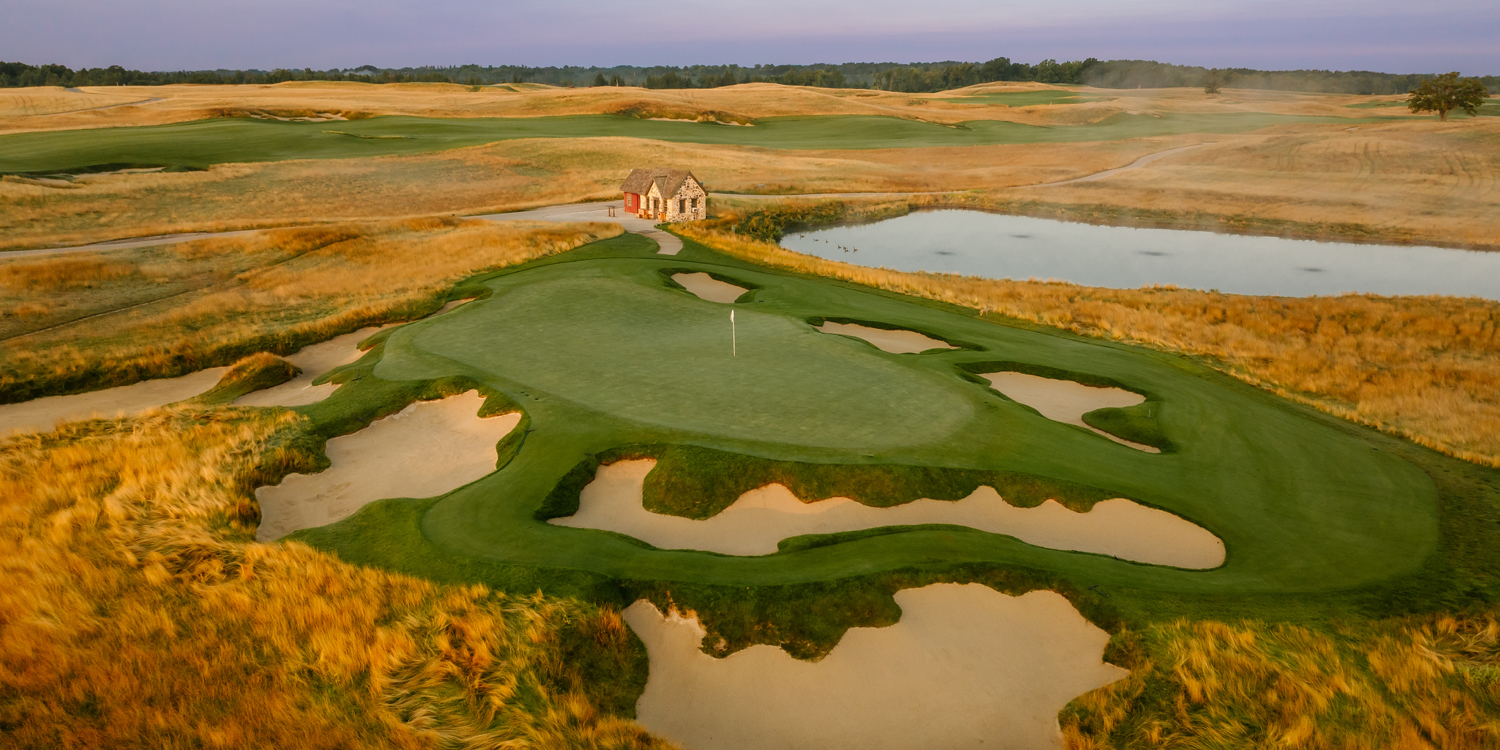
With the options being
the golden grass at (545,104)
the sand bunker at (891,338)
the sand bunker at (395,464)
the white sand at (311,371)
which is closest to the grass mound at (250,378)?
the white sand at (311,371)

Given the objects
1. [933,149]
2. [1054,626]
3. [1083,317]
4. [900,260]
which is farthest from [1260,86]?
[1054,626]

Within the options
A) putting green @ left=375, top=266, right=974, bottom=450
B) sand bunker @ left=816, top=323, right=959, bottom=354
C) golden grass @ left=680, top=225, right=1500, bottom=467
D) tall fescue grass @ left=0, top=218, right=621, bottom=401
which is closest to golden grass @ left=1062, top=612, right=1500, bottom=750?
putting green @ left=375, top=266, right=974, bottom=450

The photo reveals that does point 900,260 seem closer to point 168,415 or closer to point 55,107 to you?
point 168,415

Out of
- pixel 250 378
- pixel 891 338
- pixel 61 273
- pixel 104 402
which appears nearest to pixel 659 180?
pixel 891 338

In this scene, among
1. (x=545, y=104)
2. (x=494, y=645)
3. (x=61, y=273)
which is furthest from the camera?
(x=545, y=104)

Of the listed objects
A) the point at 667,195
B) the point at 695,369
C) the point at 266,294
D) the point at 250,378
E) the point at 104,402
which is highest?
the point at 667,195

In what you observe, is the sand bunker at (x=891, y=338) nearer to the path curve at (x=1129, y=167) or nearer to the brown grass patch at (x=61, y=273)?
the brown grass patch at (x=61, y=273)

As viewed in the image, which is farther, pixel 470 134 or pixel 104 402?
pixel 470 134

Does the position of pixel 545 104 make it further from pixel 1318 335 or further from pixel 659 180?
pixel 1318 335
